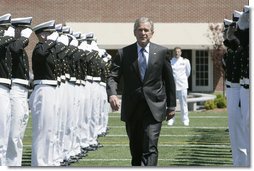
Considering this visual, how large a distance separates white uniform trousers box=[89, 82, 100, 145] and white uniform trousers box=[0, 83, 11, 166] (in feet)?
14.4

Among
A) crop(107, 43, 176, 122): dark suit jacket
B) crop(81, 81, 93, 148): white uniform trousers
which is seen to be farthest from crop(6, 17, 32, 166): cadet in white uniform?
crop(81, 81, 93, 148): white uniform trousers

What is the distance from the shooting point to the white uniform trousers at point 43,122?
10070mm

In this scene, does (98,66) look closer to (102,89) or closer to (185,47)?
(102,89)

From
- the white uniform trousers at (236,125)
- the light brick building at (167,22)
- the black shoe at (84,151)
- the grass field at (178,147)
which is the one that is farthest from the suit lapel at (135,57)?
the light brick building at (167,22)

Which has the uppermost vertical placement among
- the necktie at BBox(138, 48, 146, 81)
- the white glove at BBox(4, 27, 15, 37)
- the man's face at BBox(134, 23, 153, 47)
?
the white glove at BBox(4, 27, 15, 37)

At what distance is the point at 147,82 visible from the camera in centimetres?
877

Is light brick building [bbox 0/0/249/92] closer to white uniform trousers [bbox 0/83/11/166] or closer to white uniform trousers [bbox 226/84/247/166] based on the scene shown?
white uniform trousers [bbox 226/84/247/166]

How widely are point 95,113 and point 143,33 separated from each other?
625cm

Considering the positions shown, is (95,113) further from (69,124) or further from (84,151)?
(69,124)

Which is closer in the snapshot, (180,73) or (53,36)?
(53,36)

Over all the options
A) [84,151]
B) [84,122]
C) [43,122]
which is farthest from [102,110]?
[43,122]

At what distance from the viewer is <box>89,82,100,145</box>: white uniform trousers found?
1411 cm

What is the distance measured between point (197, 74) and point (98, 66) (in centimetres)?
1554

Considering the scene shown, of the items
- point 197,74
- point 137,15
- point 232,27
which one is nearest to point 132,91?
point 232,27
